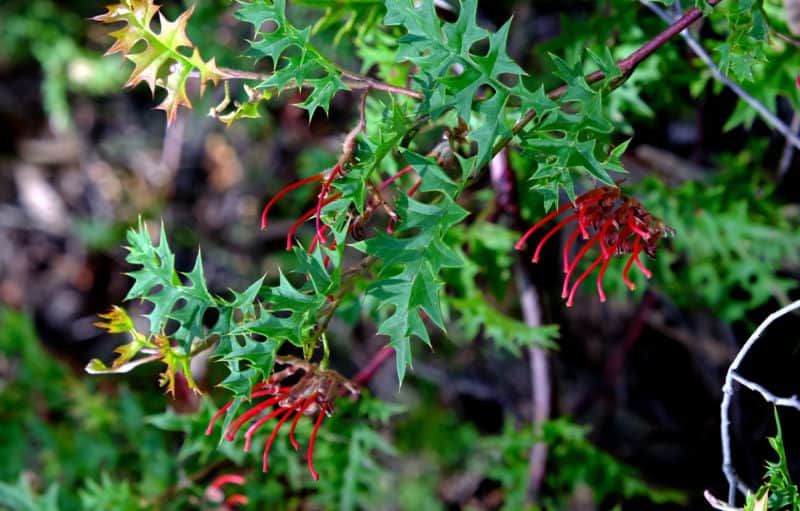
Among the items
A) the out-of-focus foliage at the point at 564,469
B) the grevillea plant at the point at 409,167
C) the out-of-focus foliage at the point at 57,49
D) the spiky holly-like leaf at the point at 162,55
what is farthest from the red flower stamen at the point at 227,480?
the out-of-focus foliage at the point at 57,49

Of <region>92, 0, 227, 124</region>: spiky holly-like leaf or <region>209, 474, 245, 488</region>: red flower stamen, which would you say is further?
<region>209, 474, 245, 488</region>: red flower stamen

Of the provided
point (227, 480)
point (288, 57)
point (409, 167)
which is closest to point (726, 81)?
point (409, 167)

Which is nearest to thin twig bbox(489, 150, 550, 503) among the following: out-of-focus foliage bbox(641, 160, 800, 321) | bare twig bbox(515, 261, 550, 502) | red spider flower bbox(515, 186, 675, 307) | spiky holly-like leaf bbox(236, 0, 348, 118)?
bare twig bbox(515, 261, 550, 502)

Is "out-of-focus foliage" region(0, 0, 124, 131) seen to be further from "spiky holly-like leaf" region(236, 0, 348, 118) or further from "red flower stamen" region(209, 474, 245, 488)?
"spiky holly-like leaf" region(236, 0, 348, 118)

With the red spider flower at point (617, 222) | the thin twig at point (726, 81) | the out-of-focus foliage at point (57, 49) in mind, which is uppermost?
Result: the thin twig at point (726, 81)

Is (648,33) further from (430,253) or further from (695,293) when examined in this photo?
(430,253)

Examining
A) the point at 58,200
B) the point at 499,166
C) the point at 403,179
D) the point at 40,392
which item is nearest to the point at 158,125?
the point at 58,200

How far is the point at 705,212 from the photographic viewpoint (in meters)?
1.85

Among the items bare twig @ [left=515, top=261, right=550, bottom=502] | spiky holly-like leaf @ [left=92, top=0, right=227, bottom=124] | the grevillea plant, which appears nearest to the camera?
the grevillea plant

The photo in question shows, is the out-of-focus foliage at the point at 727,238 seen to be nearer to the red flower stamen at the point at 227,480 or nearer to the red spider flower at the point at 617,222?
the red spider flower at the point at 617,222

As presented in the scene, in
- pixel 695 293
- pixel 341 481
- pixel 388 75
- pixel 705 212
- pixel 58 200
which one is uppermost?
pixel 388 75

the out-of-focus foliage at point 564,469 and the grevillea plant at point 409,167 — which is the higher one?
the grevillea plant at point 409,167

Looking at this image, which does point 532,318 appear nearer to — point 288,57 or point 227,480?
point 227,480

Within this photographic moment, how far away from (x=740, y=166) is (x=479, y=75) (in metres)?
1.36
